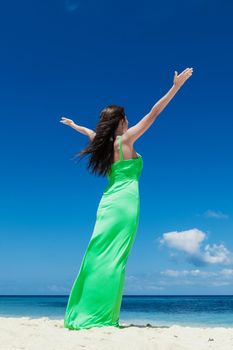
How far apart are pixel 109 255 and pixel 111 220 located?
44cm

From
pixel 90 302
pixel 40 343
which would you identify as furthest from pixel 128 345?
pixel 90 302

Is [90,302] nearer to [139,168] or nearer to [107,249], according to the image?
[107,249]

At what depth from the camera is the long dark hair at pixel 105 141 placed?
6.24 metres

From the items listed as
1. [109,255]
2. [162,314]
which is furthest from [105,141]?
[162,314]

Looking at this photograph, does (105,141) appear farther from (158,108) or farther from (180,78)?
(180,78)

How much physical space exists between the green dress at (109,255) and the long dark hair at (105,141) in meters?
0.14

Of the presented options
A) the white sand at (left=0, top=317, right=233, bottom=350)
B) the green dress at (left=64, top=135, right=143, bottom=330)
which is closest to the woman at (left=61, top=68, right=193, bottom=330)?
the green dress at (left=64, top=135, right=143, bottom=330)

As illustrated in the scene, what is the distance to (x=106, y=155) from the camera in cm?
629

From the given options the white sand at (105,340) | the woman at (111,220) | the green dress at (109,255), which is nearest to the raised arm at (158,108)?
the woman at (111,220)

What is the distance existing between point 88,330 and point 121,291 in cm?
74

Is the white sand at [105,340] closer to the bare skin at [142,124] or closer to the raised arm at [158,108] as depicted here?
the bare skin at [142,124]

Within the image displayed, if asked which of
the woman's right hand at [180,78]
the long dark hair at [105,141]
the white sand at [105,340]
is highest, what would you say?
the woman's right hand at [180,78]

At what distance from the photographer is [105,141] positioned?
6250mm

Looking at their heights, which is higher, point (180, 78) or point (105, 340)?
point (180, 78)
